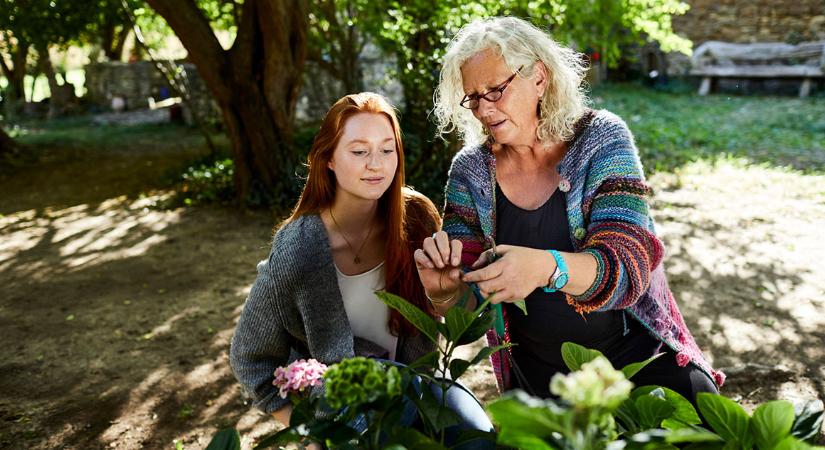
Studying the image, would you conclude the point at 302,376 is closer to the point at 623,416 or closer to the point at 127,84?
the point at 623,416

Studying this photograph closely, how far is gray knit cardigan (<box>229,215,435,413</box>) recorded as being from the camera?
2.00 m

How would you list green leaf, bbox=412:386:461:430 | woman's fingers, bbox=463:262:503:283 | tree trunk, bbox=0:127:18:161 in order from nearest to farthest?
green leaf, bbox=412:386:461:430
woman's fingers, bbox=463:262:503:283
tree trunk, bbox=0:127:18:161

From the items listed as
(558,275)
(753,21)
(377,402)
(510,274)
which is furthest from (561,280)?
(753,21)

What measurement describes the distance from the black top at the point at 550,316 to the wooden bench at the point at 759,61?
41.8ft

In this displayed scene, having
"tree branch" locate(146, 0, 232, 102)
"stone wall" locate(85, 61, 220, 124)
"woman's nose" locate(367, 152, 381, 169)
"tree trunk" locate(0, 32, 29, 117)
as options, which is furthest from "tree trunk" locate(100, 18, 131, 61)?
"woman's nose" locate(367, 152, 381, 169)

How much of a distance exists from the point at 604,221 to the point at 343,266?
0.78m

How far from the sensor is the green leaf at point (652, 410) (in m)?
0.95

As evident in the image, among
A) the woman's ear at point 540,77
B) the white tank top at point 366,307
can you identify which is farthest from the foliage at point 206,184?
the woman's ear at point 540,77

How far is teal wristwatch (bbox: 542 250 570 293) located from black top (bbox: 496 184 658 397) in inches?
15.2

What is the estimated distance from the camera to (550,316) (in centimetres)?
206

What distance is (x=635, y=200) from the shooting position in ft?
6.20

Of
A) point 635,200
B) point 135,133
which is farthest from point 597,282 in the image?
point 135,133

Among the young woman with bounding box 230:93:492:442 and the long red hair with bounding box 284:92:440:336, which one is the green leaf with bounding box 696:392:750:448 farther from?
the long red hair with bounding box 284:92:440:336

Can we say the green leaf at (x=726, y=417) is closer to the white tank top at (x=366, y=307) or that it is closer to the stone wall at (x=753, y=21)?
the white tank top at (x=366, y=307)
